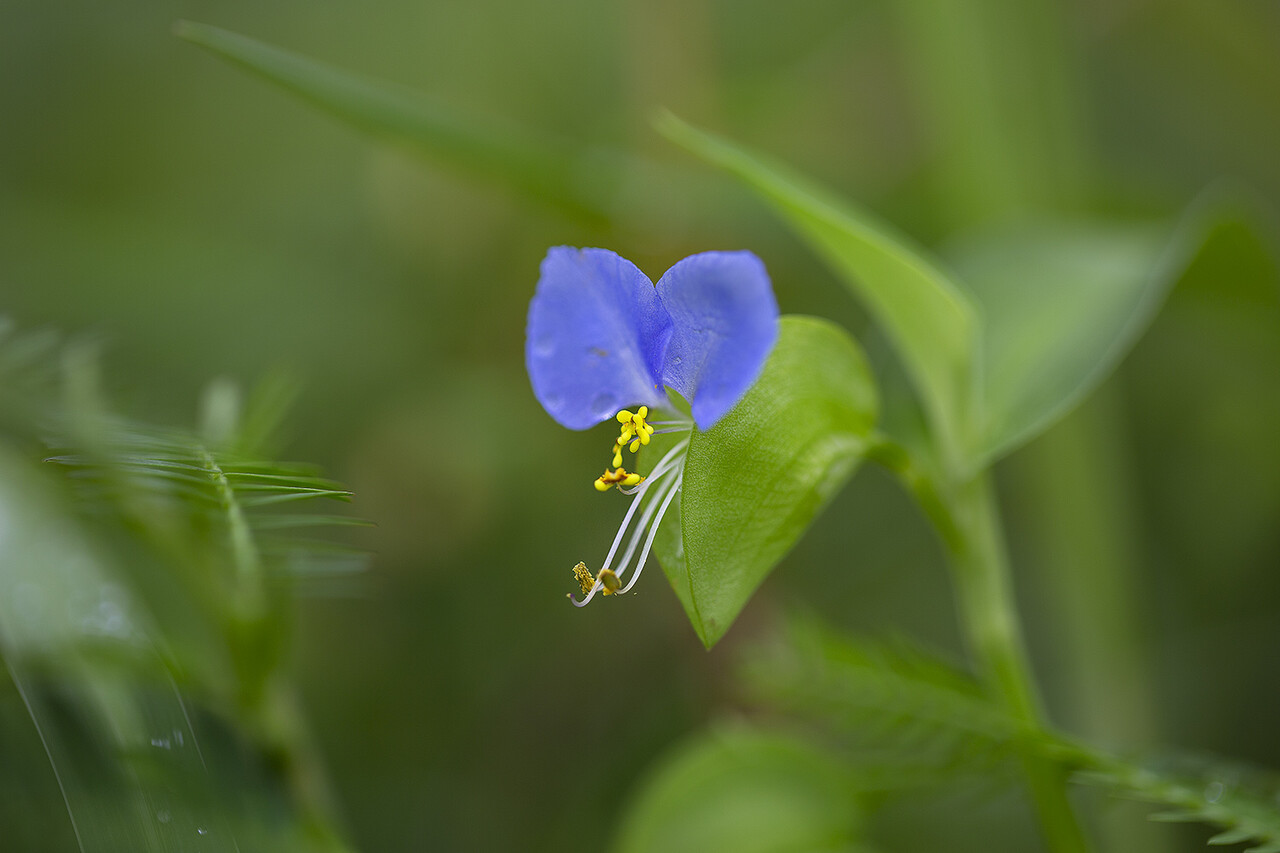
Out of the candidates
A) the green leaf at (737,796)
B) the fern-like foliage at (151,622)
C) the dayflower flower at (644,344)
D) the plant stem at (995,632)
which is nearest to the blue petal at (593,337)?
the dayflower flower at (644,344)

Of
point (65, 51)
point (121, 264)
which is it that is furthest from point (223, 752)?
point (65, 51)

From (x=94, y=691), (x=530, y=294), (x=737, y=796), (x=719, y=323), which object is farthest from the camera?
(x=530, y=294)

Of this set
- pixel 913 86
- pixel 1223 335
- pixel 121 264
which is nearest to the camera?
pixel 1223 335

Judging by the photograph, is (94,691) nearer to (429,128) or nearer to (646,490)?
(646,490)

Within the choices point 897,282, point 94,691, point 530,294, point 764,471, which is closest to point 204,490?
point 94,691

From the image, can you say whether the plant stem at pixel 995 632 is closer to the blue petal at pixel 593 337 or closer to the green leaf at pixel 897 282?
the green leaf at pixel 897 282

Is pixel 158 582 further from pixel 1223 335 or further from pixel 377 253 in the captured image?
pixel 1223 335

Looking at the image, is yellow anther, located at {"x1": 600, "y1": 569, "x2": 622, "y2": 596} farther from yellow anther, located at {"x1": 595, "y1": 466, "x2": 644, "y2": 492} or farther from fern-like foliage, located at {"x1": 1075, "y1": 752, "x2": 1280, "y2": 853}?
fern-like foliage, located at {"x1": 1075, "y1": 752, "x2": 1280, "y2": 853}
